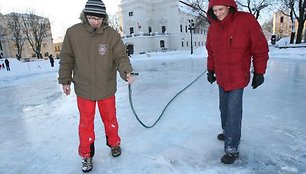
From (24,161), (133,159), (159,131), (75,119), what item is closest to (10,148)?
(24,161)

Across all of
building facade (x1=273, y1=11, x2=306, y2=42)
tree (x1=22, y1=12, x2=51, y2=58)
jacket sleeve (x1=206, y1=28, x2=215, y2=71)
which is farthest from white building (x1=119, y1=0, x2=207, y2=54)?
jacket sleeve (x1=206, y1=28, x2=215, y2=71)

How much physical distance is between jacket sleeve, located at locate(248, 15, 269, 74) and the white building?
4925 centimetres

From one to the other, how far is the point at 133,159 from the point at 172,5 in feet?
176

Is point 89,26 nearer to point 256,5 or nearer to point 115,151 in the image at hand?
point 115,151

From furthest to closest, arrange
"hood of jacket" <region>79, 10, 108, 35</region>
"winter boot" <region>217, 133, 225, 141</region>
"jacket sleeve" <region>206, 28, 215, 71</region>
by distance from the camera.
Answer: "winter boot" <region>217, 133, 225, 141</region>
"jacket sleeve" <region>206, 28, 215, 71</region>
"hood of jacket" <region>79, 10, 108, 35</region>

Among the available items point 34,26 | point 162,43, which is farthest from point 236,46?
point 162,43

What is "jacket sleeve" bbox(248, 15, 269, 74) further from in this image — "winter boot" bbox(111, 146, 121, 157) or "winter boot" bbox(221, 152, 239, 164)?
"winter boot" bbox(111, 146, 121, 157)

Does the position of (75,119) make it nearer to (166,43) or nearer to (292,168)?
(292,168)

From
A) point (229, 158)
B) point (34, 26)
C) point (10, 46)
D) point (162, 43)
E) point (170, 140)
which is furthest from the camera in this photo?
point (10, 46)

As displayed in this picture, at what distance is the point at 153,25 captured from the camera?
56062mm

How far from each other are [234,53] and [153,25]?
55325 millimetres

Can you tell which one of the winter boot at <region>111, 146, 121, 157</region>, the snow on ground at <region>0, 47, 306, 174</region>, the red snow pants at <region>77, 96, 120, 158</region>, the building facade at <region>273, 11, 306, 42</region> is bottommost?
the snow on ground at <region>0, 47, 306, 174</region>

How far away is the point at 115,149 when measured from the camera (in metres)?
2.95

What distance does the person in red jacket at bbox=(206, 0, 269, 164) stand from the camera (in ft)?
7.66
